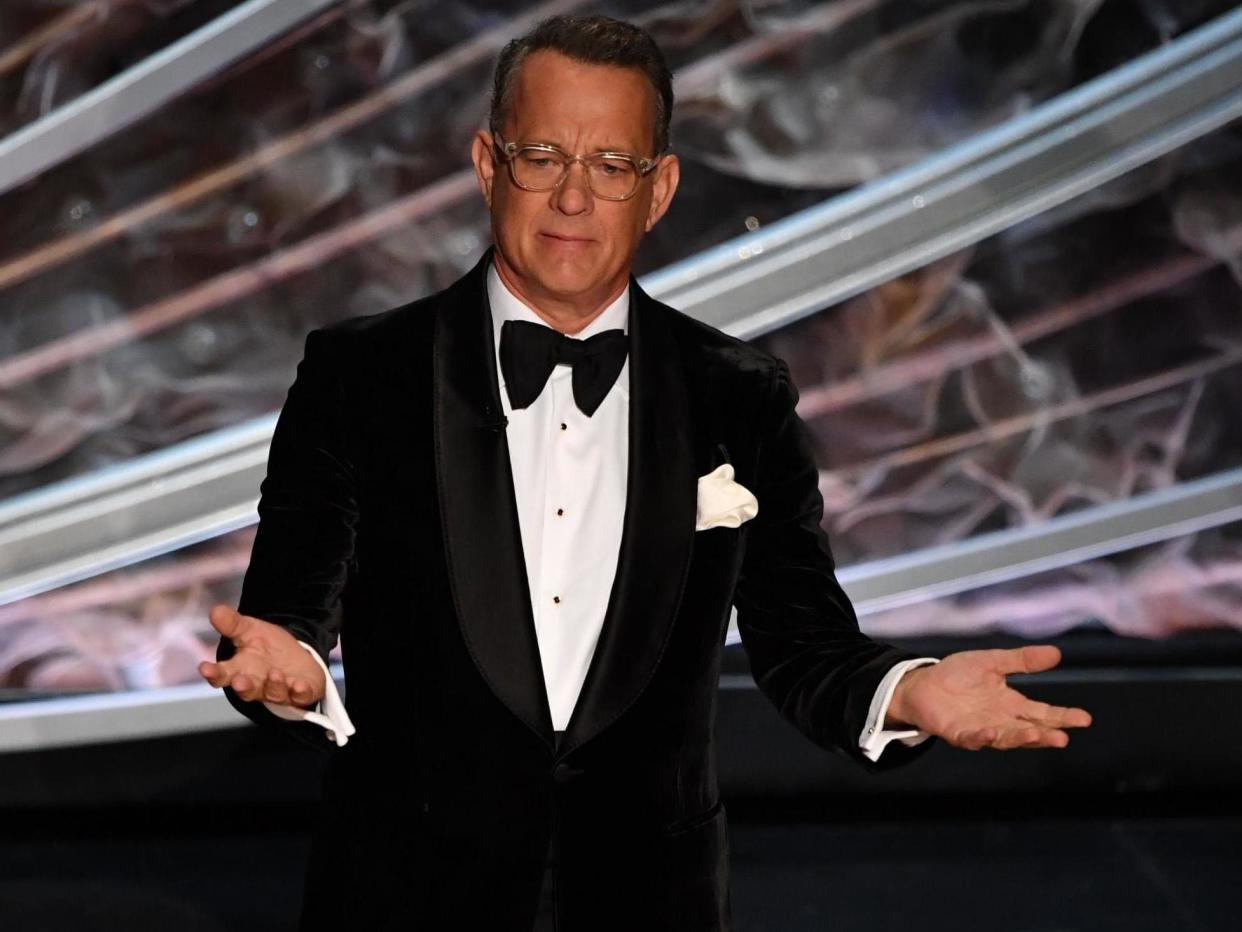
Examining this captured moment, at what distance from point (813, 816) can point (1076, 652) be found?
0.77 meters

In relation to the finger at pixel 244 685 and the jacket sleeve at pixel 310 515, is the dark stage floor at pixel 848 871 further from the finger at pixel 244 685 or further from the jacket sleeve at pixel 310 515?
the finger at pixel 244 685

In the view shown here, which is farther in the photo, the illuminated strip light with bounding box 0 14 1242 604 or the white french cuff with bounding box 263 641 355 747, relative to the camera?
the illuminated strip light with bounding box 0 14 1242 604

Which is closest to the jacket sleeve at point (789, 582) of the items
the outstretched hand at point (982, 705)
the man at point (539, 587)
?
the man at point (539, 587)

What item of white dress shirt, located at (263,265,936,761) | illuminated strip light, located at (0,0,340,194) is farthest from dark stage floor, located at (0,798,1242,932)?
white dress shirt, located at (263,265,936,761)

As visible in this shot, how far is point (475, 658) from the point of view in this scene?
143 cm

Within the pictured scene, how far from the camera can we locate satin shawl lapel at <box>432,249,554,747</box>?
1433 mm

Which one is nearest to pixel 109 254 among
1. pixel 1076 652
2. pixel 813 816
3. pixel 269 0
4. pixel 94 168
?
pixel 94 168

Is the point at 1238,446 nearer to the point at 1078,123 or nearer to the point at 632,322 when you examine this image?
the point at 1078,123

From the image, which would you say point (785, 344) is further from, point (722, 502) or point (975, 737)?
point (975, 737)

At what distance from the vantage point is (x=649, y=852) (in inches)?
58.4

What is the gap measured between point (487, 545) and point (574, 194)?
35cm

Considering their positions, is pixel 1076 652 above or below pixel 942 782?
above

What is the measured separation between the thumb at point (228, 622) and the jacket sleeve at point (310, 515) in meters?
0.09

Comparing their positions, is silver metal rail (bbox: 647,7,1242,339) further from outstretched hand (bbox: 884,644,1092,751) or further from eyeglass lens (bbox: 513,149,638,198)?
outstretched hand (bbox: 884,644,1092,751)
